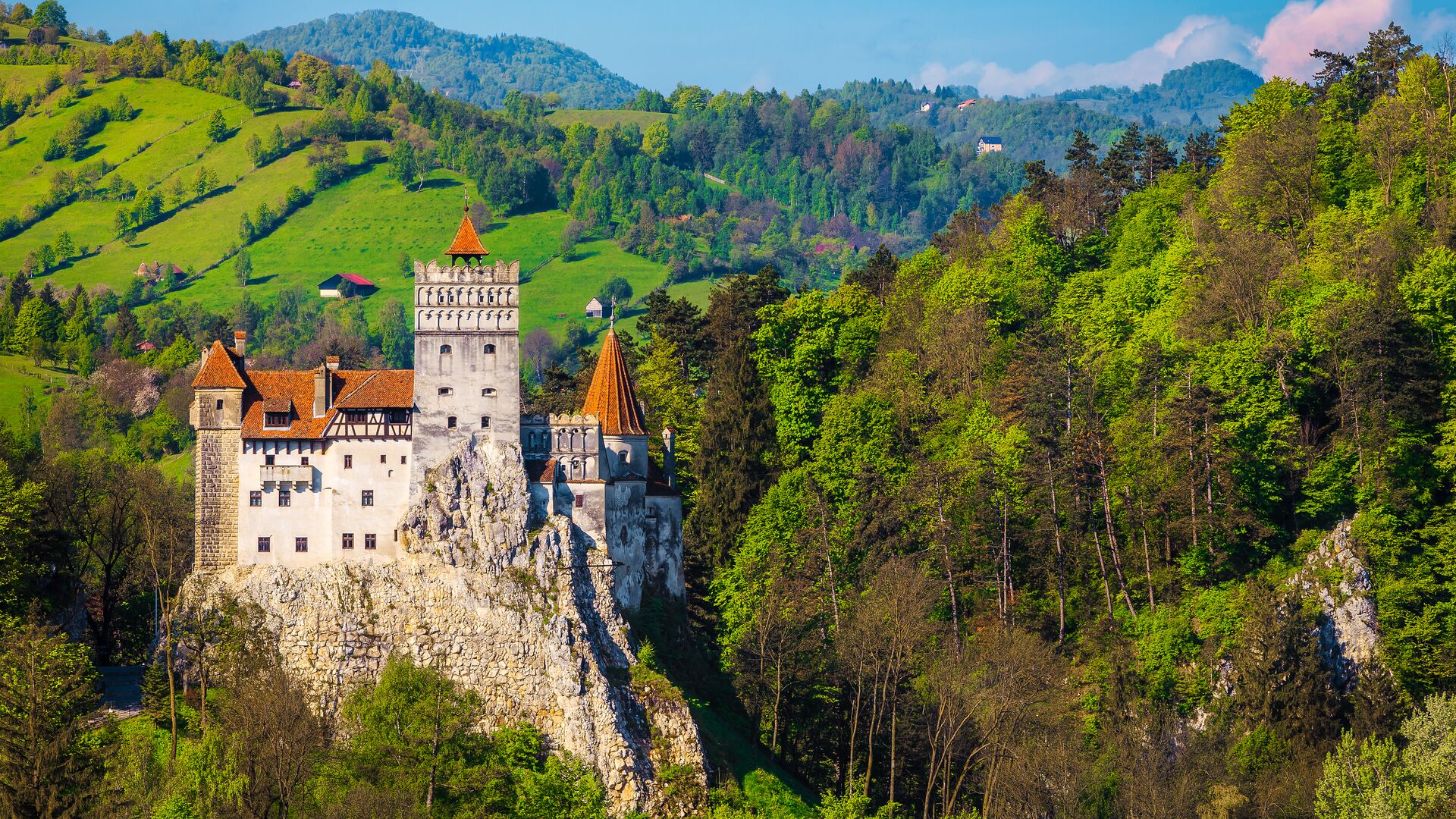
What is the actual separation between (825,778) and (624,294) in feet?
374

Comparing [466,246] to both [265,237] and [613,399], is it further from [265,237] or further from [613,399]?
[265,237]

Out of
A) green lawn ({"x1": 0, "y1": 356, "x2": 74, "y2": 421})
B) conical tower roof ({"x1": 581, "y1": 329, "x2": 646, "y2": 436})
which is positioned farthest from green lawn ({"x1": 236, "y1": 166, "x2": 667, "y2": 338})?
conical tower roof ({"x1": 581, "y1": 329, "x2": 646, "y2": 436})

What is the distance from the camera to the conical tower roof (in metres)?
70.4

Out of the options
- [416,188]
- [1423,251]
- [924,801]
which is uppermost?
[416,188]

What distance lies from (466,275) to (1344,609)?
38323mm

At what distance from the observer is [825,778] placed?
233 ft

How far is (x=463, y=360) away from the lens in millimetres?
66562

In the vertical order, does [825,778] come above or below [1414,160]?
below

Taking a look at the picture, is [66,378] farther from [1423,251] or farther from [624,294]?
[1423,251]

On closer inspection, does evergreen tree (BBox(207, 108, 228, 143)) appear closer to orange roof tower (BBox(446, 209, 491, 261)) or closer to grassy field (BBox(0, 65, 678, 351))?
grassy field (BBox(0, 65, 678, 351))

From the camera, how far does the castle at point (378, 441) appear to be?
66.1 m

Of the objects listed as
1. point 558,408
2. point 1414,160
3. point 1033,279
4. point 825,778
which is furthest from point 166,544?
point 1414,160

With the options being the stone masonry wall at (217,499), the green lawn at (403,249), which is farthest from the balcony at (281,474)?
the green lawn at (403,249)

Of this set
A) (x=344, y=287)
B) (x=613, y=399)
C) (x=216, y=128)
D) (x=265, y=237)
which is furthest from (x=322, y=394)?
(x=216, y=128)
